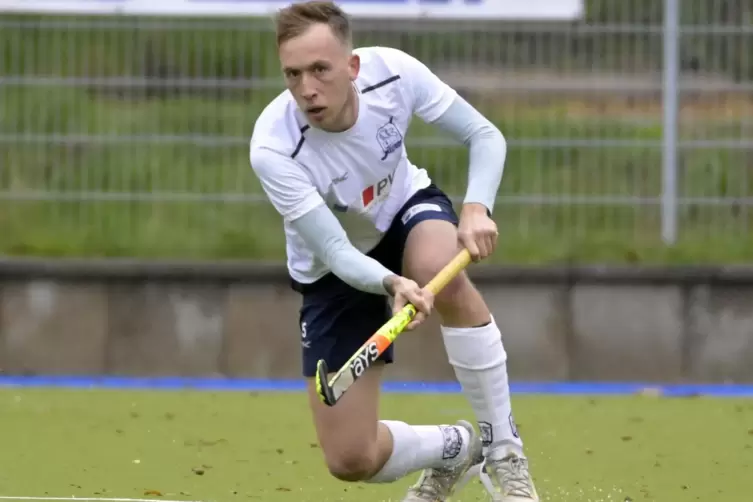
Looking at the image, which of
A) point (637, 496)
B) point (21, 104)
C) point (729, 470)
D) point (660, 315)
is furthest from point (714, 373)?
point (21, 104)

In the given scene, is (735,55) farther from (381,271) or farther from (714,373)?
(381,271)

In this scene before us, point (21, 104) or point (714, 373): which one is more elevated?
point (21, 104)

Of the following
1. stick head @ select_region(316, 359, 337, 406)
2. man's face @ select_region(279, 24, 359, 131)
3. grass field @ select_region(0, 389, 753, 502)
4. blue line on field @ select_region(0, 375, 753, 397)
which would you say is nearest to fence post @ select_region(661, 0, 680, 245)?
blue line on field @ select_region(0, 375, 753, 397)

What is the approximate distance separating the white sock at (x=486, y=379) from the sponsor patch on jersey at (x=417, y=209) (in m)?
0.33

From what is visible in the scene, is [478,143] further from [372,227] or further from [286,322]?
[286,322]

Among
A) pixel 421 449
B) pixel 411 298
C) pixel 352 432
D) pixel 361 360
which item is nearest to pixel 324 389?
pixel 361 360

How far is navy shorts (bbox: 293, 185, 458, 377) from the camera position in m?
4.96

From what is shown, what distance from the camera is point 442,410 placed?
287 inches

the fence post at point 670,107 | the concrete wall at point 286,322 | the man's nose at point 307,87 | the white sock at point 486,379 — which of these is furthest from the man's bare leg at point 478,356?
the fence post at point 670,107

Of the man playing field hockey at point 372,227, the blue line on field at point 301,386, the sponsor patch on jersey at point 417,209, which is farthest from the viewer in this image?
the blue line on field at point 301,386

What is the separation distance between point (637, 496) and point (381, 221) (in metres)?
1.18

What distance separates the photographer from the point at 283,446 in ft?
20.9

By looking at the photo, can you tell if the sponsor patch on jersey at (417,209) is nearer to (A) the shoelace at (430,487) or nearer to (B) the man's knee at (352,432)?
(B) the man's knee at (352,432)

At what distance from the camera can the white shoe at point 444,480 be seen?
508cm
